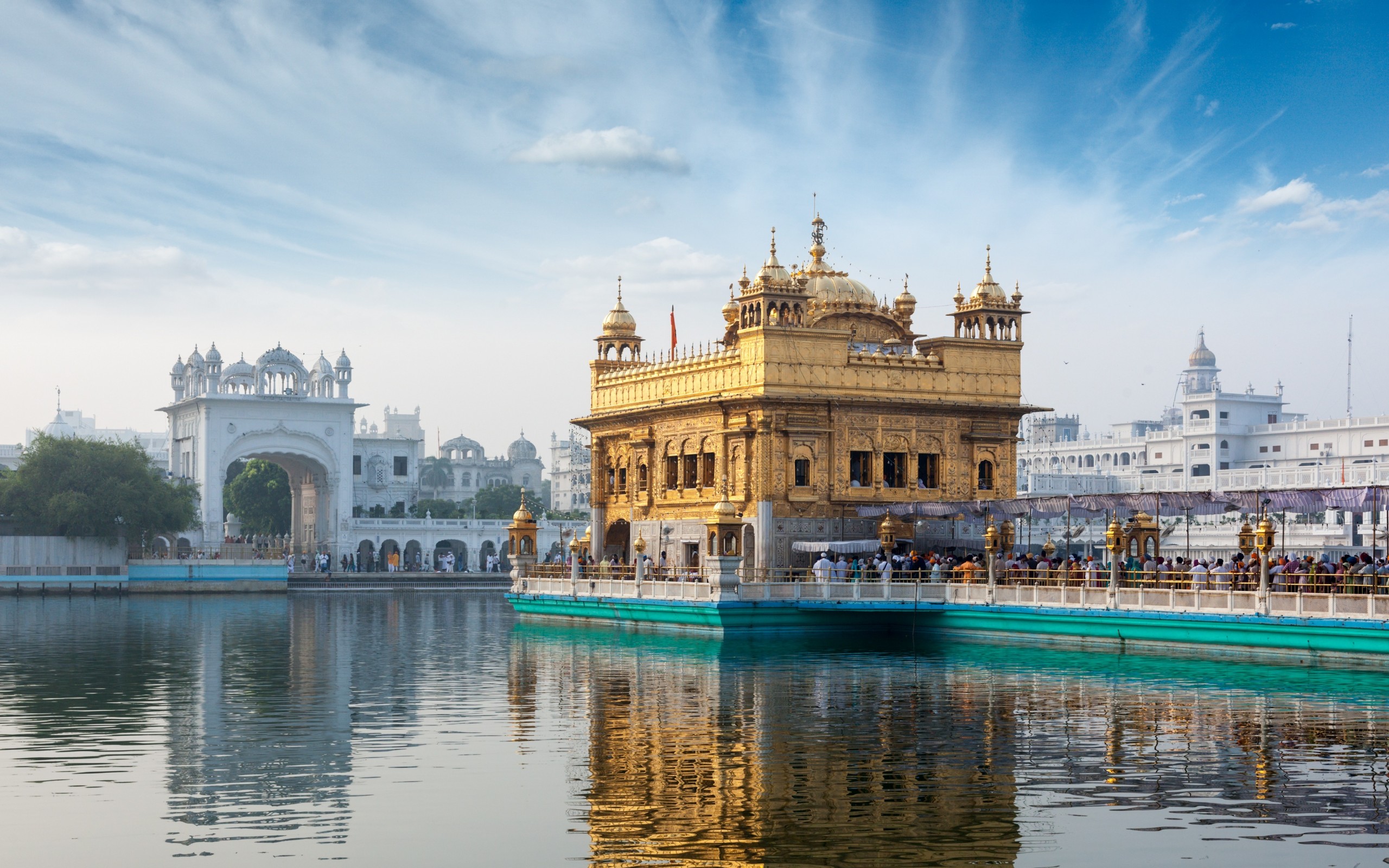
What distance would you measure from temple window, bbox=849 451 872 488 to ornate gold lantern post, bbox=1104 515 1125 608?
697 cm

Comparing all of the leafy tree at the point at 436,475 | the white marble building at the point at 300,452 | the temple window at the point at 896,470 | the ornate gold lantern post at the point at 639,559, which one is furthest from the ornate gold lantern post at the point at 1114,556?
the leafy tree at the point at 436,475

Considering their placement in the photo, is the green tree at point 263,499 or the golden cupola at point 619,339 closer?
the golden cupola at point 619,339

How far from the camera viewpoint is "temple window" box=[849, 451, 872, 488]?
3647 centimetres

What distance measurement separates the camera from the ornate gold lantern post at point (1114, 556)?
27.4m

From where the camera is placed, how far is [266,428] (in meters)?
72.4

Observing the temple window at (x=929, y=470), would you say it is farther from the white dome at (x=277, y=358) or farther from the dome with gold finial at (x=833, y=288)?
the white dome at (x=277, y=358)

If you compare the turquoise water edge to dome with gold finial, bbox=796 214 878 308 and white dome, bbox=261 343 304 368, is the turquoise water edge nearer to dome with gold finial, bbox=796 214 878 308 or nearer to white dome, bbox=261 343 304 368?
dome with gold finial, bbox=796 214 878 308

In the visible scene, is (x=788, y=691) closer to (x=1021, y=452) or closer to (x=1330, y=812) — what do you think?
(x=1330, y=812)

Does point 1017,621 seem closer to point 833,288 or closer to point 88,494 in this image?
point 833,288

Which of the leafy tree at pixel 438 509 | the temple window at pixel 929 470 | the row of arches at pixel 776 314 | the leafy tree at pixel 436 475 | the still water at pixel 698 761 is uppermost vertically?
the row of arches at pixel 776 314

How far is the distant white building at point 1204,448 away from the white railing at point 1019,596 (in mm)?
62001

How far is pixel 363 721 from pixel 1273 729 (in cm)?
994

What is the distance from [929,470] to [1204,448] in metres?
84.7

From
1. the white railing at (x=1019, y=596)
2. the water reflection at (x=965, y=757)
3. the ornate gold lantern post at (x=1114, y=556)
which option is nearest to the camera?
the water reflection at (x=965, y=757)
